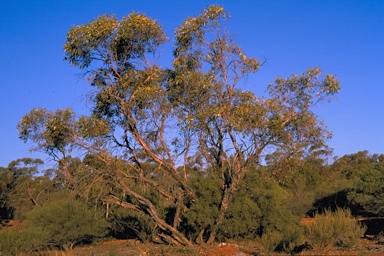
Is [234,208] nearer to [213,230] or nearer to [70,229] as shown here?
[213,230]

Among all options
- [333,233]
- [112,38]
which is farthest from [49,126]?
[333,233]

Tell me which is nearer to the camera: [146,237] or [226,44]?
[226,44]

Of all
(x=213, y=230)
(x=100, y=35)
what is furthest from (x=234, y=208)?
(x=100, y=35)

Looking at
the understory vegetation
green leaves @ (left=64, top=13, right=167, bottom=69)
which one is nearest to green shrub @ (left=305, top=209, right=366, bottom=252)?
the understory vegetation

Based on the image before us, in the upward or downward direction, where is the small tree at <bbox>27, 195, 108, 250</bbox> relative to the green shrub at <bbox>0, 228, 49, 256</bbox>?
upward

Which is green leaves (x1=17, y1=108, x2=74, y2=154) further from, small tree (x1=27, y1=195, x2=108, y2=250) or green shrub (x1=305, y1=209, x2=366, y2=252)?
green shrub (x1=305, y1=209, x2=366, y2=252)

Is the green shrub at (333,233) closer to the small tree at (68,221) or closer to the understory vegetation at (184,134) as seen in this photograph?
the understory vegetation at (184,134)

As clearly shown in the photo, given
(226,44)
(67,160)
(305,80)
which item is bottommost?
(67,160)

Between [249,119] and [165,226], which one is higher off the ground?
[249,119]

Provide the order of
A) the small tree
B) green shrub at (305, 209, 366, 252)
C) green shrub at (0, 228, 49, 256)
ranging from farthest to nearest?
the small tree < green shrub at (0, 228, 49, 256) < green shrub at (305, 209, 366, 252)

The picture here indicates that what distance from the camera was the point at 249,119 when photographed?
16.5 m

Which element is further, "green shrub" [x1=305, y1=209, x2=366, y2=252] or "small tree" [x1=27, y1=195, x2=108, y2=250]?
"small tree" [x1=27, y1=195, x2=108, y2=250]

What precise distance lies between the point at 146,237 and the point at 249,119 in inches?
291

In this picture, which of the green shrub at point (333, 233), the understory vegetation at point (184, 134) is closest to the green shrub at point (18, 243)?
the understory vegetation at point (184, 134)
